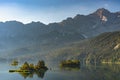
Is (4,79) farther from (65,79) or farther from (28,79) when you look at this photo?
(65,79)

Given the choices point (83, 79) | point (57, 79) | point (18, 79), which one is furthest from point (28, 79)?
point (83, 79)

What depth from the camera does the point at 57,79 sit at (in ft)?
570

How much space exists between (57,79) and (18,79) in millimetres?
22413

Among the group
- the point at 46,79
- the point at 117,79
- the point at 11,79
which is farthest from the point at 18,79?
the point at 117,79

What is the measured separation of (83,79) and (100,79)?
30.6 feet

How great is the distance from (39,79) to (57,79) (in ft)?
34.5

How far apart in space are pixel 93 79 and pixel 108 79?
8.50 metres

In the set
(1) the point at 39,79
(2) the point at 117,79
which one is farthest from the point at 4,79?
(2) the point at 117,79

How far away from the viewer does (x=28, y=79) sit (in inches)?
7023

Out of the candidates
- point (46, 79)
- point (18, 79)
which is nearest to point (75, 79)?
point (46, 79)

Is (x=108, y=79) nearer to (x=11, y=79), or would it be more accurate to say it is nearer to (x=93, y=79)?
(x=93, y=79)

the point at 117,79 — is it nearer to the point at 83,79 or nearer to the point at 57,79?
the point at 83,79

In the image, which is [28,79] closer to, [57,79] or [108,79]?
[57,79]

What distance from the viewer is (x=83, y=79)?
173375 millimetres
